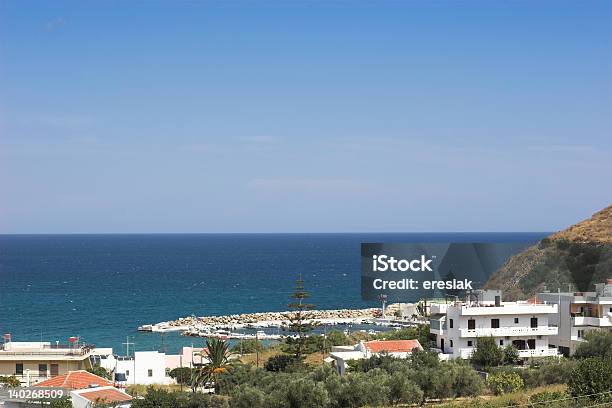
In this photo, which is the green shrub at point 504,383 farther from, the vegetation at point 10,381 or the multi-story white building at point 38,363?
the vegetation at point 10,381

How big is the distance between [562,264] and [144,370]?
1454 inches

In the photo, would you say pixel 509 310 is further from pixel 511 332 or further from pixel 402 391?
pixel 402 391

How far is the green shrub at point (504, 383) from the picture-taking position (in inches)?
1068

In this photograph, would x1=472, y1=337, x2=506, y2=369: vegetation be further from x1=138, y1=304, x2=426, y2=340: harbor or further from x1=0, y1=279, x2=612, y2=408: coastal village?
x1=138, y1=304, x2=426, y2=340: harbor

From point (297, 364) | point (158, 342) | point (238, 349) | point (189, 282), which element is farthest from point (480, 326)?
point (189, 282)

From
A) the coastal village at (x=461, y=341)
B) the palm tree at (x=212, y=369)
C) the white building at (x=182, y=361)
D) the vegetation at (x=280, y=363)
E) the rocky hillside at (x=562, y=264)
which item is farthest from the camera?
the rocky hillside at (x=562, y=264)

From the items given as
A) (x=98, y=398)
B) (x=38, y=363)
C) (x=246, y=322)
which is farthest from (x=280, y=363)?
(x=246, y=322)

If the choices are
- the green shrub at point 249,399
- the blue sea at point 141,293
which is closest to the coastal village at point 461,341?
the green shrub at point 249,399

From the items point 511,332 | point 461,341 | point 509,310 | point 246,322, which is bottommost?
point 246,322

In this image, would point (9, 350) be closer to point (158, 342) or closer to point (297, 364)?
point (297, 364)

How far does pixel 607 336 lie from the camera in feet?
109

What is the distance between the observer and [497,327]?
3575 centimetres

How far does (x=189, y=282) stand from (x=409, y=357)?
95313mm

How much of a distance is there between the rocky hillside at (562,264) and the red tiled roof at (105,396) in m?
33.3
